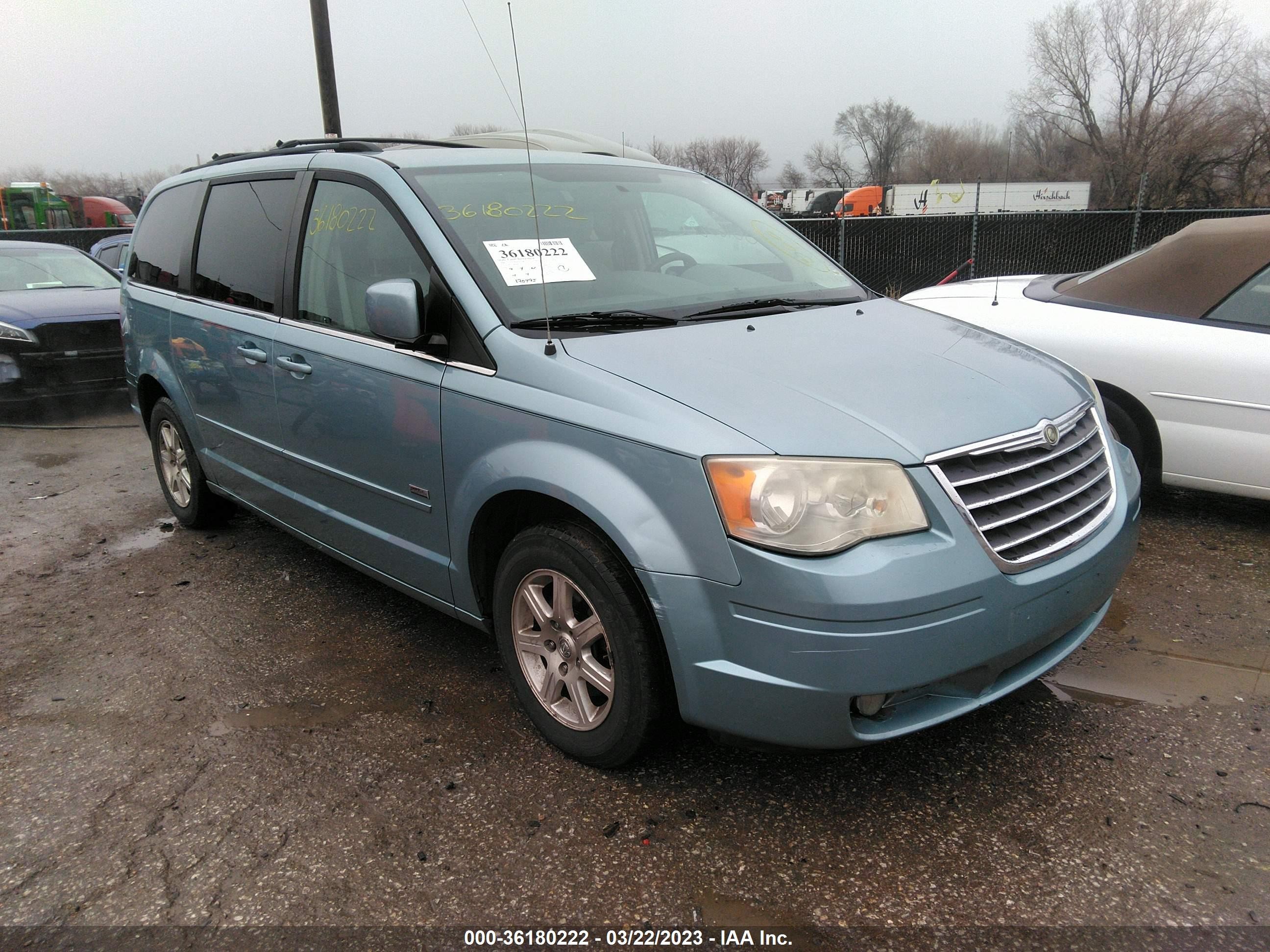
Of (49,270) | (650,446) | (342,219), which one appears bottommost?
(650,446)

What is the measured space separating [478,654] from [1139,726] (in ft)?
7.69

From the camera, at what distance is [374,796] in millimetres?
2645

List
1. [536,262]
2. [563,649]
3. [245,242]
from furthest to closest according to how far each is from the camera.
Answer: [245,242], [536,262], [563,649]

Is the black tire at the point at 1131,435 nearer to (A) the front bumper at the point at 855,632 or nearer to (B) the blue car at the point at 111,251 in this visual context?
(A) the front bumper at the point at 855,632

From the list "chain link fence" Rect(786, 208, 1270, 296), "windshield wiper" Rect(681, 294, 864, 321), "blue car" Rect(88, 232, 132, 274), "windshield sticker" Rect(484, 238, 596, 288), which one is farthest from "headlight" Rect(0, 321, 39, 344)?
"chain link fence" Rect(786, 208, 1270, 296)

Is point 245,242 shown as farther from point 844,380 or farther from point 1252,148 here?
point 1252,148

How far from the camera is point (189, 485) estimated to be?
489cm

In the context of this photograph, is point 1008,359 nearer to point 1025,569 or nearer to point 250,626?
point 1025,569

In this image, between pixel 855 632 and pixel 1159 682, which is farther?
pixel 1159 682

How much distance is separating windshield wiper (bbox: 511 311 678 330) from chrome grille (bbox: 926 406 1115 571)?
41.0 inches

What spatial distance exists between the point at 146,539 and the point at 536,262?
3303 millimetres

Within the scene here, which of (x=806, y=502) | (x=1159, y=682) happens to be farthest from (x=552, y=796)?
(x=1159, y=682)

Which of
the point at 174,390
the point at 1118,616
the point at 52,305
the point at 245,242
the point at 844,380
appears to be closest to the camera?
the point at 844,380

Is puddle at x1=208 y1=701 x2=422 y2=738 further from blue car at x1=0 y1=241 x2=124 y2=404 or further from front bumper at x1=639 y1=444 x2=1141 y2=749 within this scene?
blue car at x1=0 y1=241 x2=124 y2=404
